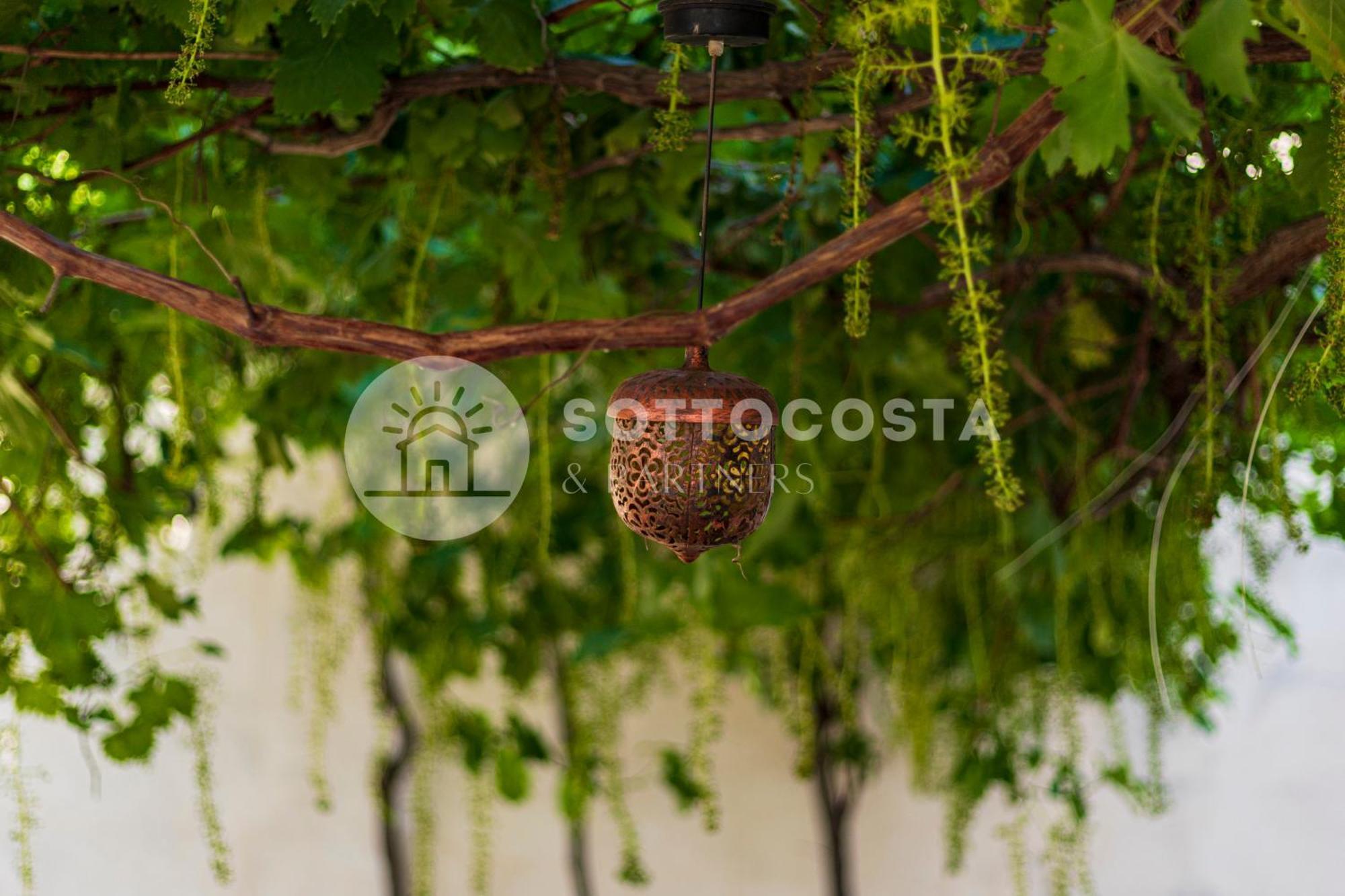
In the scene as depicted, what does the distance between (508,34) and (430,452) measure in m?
0.85

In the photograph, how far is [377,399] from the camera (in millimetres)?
1756

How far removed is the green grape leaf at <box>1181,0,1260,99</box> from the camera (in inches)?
28.8

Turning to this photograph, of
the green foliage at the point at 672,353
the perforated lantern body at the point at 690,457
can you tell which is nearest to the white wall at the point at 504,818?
the green foliage at the point at 672,353

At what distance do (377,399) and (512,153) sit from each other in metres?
0.60

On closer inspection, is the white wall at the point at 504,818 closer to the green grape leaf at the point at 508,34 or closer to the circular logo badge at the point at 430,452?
the circular logo badge at the point at 430,452

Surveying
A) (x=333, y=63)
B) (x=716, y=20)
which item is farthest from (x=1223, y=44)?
(x=333, y=63)

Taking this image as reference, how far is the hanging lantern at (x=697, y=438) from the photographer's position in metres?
0.84

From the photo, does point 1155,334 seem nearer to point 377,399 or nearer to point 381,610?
point 377,399

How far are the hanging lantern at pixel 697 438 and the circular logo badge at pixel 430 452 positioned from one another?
72 cm

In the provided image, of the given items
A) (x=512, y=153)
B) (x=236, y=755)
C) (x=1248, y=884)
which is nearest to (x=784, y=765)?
(x=1248, y=884)

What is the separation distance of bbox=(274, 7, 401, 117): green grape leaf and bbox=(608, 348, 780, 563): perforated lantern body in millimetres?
383

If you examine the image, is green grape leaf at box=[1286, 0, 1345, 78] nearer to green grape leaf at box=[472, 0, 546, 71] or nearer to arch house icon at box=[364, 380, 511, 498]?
green grape leaf at box=[472, 0, 546, 71]

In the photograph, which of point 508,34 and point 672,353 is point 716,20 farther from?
point 672,353

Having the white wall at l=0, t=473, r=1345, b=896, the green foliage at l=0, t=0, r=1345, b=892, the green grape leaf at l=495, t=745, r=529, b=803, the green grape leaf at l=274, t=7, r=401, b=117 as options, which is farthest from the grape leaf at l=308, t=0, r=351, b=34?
the white wall at l=0, t=473, r=1345, b=896
